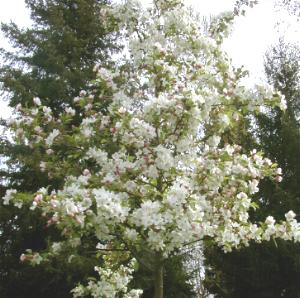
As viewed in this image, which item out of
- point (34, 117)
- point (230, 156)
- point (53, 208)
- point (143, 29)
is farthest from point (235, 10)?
point (53, 208)

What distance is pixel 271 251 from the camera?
10.5m

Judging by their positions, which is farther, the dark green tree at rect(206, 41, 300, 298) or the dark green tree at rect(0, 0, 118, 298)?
the dark green tree at rect(206, 41, 300, 298)

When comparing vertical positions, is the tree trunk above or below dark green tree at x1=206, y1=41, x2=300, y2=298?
below

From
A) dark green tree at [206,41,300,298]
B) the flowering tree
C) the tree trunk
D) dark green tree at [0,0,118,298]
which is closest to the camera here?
the flowering tree

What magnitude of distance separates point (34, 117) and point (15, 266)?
510cm

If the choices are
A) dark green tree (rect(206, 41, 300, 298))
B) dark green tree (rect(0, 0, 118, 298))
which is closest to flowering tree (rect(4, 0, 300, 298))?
dark green tree (rect(0, 0, 118, 298))

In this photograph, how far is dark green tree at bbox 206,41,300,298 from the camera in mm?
10375

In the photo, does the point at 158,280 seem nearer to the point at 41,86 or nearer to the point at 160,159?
the point at 160,159

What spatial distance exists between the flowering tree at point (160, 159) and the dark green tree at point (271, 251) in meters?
5.36

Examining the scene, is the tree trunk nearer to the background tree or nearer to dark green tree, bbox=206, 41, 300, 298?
the background tree

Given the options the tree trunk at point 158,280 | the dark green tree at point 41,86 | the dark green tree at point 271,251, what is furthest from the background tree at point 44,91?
the tree trunk at point 158,280

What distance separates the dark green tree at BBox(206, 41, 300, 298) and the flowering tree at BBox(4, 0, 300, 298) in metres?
5.36

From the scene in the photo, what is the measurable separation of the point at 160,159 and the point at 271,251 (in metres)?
6.65

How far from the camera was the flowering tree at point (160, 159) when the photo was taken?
173 inches
